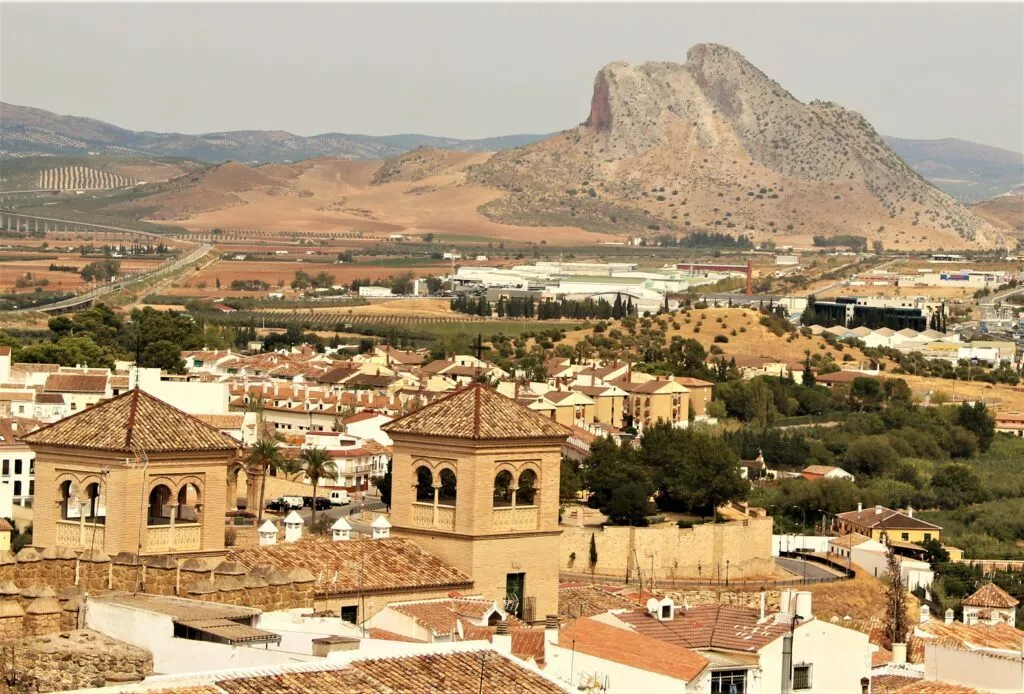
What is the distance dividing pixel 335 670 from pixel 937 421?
73.2 metres

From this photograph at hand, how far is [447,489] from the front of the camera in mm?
23188

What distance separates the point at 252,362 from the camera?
88.3 metres

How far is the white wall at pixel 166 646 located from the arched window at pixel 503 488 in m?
6.63

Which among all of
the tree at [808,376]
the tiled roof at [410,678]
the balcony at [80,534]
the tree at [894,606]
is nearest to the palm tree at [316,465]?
the tree at [894,606]

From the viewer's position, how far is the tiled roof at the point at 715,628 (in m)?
18.3

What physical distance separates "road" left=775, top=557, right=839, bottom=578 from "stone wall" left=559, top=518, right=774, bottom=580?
702 mm

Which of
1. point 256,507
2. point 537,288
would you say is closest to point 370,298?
point 537,288

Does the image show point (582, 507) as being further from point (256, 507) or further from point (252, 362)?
point (252, 362)

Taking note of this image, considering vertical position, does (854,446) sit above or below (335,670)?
below

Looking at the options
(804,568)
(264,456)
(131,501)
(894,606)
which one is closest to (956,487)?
(804,568)

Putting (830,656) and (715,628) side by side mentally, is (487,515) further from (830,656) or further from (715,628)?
Answer: (830,656)

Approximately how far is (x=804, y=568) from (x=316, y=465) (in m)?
10.3

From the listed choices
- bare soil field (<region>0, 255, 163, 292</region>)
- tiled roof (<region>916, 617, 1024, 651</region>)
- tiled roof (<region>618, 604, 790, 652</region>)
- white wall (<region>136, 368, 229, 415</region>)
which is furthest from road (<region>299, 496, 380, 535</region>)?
bare soil field (<region>0, 255, 163, 292</region>)

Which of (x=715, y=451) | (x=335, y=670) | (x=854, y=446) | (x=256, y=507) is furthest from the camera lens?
(x=854, y=446)
